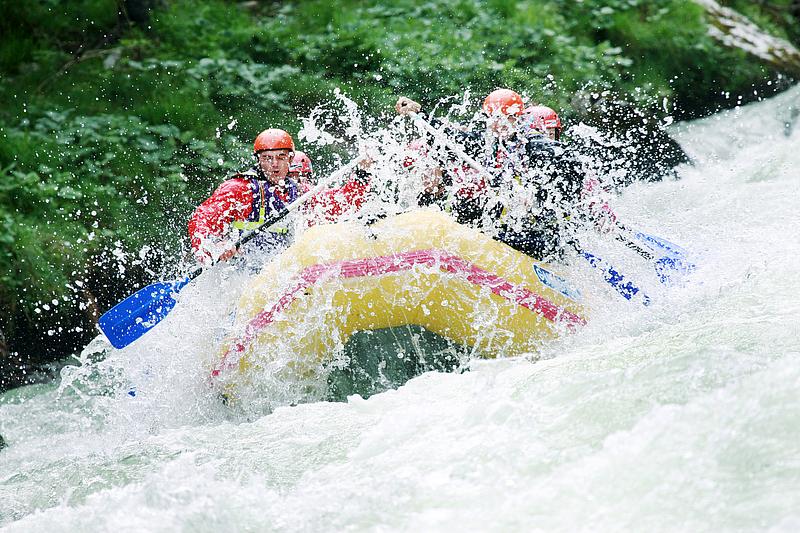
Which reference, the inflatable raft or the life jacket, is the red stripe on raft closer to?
the inflatable raft

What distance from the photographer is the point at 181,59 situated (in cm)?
884

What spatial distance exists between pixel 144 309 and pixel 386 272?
131cm

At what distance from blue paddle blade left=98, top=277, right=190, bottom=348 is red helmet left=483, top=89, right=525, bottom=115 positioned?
196 cm

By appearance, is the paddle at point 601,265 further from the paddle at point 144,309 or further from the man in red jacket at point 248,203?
the man in red jacket at point 248,203

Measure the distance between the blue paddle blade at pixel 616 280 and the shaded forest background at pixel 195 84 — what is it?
311 cm

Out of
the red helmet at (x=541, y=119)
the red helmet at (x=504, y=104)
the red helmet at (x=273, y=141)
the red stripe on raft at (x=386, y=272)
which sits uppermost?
the red helmet at (x=504, y=104)

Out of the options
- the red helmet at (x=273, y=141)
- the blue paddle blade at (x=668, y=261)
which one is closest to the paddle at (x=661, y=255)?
the blue paddle blade at (x=668, y=261)

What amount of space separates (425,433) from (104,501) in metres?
1.20

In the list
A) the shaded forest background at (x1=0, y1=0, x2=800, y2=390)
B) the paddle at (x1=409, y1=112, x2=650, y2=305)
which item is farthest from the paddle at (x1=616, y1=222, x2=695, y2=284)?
the shaded forest background at (x1=0, y1=0, x2=800, y2=390)

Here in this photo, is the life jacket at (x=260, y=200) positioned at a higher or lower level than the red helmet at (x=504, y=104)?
lower

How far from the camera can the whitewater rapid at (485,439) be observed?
2.75 m

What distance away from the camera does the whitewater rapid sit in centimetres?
275

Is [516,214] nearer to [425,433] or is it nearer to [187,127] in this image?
[425,433]

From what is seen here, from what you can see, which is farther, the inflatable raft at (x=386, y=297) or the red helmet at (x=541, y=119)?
the red helmet at (x=541, y=119)
